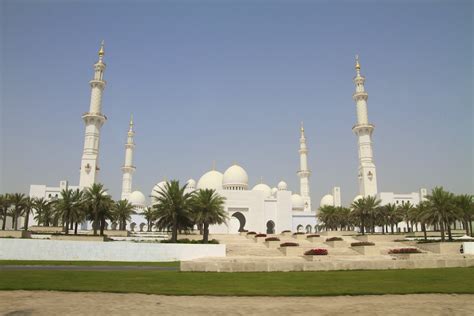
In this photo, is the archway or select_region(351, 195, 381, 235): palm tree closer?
select_region(351, 195, 381, 235): palm tree

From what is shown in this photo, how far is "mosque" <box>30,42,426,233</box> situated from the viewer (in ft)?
165

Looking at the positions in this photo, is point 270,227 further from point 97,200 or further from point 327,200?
point 97,200

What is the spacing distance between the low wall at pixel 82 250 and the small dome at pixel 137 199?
47676 millimetres

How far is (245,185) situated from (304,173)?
16136 millimetres

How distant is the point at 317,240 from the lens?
40.6 m

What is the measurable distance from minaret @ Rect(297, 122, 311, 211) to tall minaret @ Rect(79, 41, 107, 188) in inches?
1478

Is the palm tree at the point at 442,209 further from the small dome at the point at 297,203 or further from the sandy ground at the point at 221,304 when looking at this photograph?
the small dome at the point at 297,203

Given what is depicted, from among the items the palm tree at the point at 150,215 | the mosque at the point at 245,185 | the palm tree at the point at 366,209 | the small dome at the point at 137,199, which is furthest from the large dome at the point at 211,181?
the palm tree at the point at 366,209

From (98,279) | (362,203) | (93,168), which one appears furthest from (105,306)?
(93,168)

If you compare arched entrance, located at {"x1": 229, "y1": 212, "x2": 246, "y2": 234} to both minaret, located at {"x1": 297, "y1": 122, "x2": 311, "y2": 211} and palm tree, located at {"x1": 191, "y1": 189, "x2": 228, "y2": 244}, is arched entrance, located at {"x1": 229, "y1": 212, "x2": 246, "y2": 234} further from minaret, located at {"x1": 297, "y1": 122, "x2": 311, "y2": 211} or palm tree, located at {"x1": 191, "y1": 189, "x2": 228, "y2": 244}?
palm tree, located at {"x1": 191, "y1": 189, "x2": 228, "y2": 244}

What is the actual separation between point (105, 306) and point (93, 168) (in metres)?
43.1

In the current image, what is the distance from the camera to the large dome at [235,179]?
2450 inches

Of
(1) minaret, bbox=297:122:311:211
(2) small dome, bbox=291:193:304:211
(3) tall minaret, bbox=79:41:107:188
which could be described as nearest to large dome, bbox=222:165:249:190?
(1) minaret, bbox=297:122:311:211

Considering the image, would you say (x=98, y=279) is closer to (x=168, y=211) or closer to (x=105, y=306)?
(x=105, y=306)
